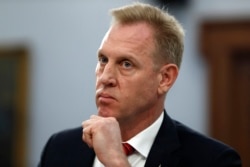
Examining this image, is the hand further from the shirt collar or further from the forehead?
the forehead

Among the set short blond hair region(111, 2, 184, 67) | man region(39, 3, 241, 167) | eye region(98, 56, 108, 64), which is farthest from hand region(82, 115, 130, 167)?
short blond hair region(111, 2, 184, 67)

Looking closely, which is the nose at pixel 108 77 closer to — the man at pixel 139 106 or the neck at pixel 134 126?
the man at pixel 139 106

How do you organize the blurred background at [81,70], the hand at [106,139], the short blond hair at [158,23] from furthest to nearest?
the blurred background at [81,70] < the short blond hair at [158,23] < the hand at [106,139]

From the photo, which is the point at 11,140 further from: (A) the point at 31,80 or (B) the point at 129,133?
(B) the point at 129,133

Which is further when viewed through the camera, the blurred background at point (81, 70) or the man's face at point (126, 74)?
the blurred background at point (81, 70)

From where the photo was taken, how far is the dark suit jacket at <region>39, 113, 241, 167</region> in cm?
266

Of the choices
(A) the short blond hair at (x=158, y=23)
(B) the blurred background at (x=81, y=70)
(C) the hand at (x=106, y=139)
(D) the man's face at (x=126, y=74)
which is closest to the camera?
(C) the hand at (x=106, y=139)

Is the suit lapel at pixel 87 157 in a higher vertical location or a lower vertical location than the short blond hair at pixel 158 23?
lower

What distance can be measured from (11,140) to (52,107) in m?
0.57

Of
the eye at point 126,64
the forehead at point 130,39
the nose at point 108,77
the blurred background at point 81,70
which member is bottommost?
the blurred background at point 81,70

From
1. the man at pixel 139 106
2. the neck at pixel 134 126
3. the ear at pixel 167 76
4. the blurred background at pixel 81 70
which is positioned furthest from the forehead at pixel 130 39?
the blurred background at pixel 81 70

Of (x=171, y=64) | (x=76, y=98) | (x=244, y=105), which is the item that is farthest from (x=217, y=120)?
(x=171, y=64)

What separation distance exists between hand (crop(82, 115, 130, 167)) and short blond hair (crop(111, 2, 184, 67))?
35 cm

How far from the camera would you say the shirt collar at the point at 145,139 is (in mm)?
2684
